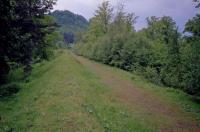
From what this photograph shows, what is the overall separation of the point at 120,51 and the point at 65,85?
21068 mm

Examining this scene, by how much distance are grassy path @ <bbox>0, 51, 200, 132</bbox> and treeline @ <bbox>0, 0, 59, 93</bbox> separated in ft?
6.98

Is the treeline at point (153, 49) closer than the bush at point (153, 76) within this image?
Yes

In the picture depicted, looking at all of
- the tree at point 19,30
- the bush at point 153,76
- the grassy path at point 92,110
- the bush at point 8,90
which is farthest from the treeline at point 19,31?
the bush at point 153,76

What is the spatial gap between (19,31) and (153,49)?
17.6 metres

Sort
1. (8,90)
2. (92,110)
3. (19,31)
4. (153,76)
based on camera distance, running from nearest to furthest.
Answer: (92,110) < (19,31) < (8,90) < (153,76)

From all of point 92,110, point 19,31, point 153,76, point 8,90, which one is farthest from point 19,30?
point 153,76

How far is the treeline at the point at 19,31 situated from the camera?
52.3 feet

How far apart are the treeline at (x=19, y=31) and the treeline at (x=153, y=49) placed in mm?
9203

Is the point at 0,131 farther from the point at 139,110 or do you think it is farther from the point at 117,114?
the point at 139,110

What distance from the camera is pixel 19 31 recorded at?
1778 cm

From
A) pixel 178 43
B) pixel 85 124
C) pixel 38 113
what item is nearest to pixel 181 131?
pixel 85 124

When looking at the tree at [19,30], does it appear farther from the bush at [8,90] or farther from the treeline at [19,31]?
the bush at [8,90]

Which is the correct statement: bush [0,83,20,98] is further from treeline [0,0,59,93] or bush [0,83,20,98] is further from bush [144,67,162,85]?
bush [144,67,162,85]

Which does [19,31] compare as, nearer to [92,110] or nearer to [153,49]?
[92,110]
